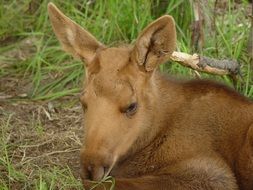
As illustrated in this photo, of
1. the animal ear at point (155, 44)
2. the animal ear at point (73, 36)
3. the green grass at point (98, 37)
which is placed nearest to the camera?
the animal ear at point (155, 44)

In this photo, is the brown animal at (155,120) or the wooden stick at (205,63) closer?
the brown animal at (155,120)

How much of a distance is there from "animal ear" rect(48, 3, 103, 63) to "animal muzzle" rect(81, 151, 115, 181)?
98 centimetres

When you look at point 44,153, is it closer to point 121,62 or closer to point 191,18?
point 121,62

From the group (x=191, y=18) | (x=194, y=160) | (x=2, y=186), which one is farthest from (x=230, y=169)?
(x=191, y=18)

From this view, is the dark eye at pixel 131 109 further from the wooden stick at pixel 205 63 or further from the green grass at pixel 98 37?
the green grass at pixel 98 37

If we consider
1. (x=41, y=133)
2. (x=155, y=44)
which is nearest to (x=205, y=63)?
(x=155, y=44)

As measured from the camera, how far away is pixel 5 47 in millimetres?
9578

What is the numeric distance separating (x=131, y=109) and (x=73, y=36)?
878 mm

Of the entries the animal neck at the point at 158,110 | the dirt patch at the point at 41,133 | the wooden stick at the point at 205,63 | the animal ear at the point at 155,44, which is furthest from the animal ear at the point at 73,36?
the dirt patch at the point at 41,133

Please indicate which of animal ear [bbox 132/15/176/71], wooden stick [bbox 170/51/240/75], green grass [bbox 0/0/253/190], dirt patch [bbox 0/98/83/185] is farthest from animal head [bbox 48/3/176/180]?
green grass [bbox 0/0/253/190]

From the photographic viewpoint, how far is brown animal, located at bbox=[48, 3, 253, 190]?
19.5 feet

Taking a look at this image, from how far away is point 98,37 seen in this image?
8969 mm

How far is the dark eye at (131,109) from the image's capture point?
6012 mm

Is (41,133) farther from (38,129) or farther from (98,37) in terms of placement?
(98,37)
